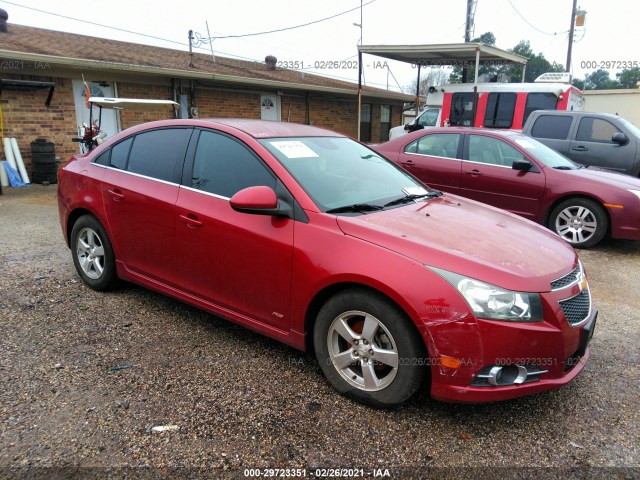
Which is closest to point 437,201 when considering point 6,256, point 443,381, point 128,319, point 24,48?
point 443,381

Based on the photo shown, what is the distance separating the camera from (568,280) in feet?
8.86

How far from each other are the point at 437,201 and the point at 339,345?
1431 millimetres

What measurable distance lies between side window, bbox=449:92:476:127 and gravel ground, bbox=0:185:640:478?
36.0ft

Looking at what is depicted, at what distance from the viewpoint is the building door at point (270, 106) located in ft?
53.2

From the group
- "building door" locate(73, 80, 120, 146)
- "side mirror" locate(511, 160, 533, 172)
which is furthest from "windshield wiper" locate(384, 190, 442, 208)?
"building door" locate(73, 80, 120, 146)

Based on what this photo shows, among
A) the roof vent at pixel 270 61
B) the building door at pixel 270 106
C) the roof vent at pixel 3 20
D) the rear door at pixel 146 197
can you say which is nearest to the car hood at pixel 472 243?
the rear door at pixel 146 197

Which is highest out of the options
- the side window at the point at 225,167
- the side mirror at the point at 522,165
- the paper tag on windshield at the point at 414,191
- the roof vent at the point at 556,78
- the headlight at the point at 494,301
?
the roof vent at the point at 556,78

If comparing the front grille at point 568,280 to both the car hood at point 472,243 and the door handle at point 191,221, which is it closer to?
the car hood at point 472,243

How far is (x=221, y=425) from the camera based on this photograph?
2.55 m

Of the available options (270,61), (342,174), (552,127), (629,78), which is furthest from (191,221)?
(629,78)

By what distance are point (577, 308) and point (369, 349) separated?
119 centimetres

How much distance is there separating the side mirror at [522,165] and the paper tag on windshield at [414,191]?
3237 mm

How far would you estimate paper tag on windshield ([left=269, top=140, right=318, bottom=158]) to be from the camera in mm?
3254

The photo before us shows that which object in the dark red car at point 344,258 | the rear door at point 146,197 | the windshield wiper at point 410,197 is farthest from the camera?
the rear door at point 146,197
